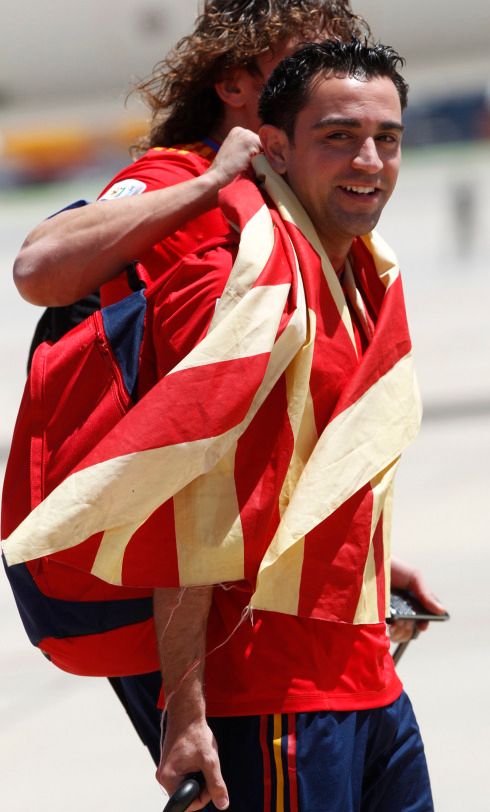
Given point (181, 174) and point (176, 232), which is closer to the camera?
point (176, 232)

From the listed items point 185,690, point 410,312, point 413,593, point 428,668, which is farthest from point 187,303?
point 410,312

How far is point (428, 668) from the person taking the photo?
422cm

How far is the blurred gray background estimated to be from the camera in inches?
149

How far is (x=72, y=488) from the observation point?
1.78m

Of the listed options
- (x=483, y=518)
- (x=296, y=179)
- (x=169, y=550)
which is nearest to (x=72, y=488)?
(x=169, y=550)

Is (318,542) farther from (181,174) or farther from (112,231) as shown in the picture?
(181,174)

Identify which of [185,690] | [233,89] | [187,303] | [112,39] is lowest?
[185,690]

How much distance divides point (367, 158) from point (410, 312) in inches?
335

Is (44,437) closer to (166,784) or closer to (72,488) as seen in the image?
(72,488)

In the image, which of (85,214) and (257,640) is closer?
(257,640)

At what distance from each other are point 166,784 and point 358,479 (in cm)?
52

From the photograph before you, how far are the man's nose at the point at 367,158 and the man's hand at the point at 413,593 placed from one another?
88 cm

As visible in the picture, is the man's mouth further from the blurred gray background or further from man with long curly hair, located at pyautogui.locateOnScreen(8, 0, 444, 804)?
the blurred gray background

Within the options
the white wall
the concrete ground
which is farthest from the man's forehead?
the white wall
